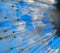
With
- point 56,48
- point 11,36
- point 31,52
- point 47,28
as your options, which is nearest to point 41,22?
point 47,28

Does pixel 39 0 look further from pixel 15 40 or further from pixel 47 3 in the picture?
pixel 15 40

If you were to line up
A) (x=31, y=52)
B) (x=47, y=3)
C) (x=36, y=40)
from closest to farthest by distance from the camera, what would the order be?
(x=31, y=52) → (x=36, y=40) → (x=47, y=3)

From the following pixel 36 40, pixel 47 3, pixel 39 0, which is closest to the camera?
pixel 36 40

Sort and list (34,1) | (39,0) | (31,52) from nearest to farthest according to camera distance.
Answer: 1. (31,52)
2. (34,1)
3. (39,0)

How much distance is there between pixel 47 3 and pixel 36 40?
0.90 metres

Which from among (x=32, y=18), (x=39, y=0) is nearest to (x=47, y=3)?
(x=39, y=0)

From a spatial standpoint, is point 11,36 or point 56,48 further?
point 56,48

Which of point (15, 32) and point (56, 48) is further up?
point (15, 32)

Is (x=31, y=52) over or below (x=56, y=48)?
over

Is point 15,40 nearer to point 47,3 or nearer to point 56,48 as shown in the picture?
point 56,48

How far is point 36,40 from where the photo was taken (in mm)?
1794

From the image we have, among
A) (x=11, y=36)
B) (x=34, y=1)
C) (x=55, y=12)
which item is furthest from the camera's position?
(x=55, y=12)

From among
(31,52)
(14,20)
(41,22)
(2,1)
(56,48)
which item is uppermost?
(2,1)

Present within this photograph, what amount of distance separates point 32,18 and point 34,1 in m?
0.30
